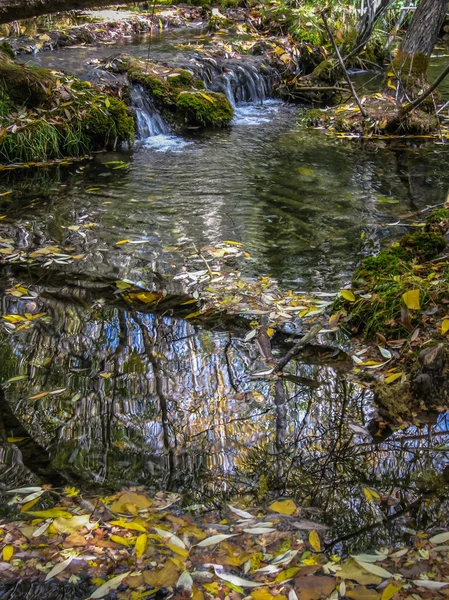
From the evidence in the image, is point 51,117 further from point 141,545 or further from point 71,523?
point 141,545

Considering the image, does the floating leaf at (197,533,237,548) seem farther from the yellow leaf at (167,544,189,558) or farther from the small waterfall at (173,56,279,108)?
the small waterfall at (173,56,279,108)

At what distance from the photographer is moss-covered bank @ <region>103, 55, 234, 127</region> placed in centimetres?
920

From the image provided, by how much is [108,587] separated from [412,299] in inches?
84.4

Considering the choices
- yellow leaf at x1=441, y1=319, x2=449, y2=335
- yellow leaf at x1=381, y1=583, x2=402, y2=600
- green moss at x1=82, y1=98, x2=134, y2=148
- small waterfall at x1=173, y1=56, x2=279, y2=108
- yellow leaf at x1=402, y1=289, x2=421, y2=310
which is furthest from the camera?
small waterfall at x1=173, y1=56, x2=279, y2=108

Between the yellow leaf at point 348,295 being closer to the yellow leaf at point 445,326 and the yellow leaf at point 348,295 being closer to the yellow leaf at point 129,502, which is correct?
the yellow leaf at point 445,326

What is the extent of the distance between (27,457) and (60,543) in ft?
2.15

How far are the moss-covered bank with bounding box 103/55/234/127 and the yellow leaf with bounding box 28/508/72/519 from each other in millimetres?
7610

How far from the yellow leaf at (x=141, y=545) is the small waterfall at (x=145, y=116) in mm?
7283

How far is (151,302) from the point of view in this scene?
4250 millimetres

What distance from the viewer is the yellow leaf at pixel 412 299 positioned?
335 cm

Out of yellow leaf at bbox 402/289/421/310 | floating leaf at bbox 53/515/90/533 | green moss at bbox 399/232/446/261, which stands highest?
green moss at bbox 399/232/446/261

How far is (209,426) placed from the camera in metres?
3.06

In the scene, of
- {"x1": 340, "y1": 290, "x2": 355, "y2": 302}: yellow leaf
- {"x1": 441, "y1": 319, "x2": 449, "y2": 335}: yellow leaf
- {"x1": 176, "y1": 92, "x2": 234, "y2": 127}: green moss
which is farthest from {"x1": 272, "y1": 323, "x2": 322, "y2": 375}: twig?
{"x1": 176, "y1": 92, "x2": 234, "y2": 127}: green moss

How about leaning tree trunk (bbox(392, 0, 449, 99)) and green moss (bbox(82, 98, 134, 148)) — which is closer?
green moss (bbox(82, 98, 134, 148))
